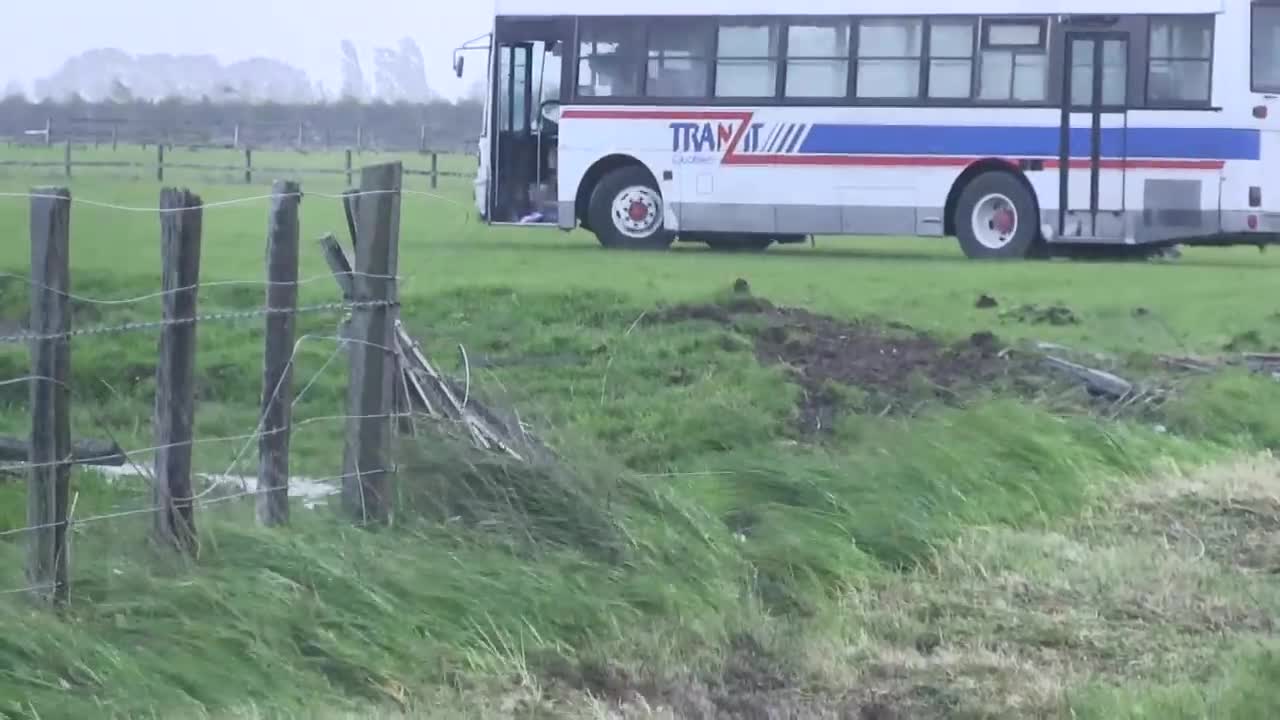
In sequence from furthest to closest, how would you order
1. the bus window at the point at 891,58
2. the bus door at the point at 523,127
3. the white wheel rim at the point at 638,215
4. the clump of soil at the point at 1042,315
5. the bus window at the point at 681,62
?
the bus door at the point at 523,127, the white wheel rim at the point at 638,215, the bus window at the point at 681,62, the bus window at the point at 891,58, the clump of soil at the point at 1042,315

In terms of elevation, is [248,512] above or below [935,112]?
below

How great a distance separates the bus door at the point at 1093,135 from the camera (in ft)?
75.7

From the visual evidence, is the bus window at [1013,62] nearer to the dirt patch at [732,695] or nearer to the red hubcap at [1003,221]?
the red hubcap at [1003,221]

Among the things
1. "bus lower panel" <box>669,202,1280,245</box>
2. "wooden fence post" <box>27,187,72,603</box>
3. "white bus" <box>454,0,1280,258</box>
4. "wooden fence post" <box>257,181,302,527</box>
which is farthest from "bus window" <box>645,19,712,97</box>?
"wooden fence post" <box>27,187,72,603</box>

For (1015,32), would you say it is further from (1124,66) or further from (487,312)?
(487,312)

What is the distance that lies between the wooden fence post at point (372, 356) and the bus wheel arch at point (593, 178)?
57.3 ft

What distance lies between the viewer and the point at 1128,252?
24469mm

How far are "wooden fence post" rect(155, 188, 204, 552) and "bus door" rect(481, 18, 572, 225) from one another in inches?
742

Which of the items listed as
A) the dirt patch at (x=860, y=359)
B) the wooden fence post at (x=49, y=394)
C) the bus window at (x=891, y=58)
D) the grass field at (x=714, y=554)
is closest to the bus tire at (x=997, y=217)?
the bus window at (x=891, y=58)

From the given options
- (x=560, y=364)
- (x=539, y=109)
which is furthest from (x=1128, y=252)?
(x=560, y=364)

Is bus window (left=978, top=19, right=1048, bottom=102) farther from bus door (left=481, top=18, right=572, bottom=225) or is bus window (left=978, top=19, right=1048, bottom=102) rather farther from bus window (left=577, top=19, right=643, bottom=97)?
bus door (left=481, top=18, right=572, bottom=225)

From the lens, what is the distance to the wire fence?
6082 mm

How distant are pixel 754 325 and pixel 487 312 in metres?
2.08

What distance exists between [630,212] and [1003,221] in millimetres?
4291
